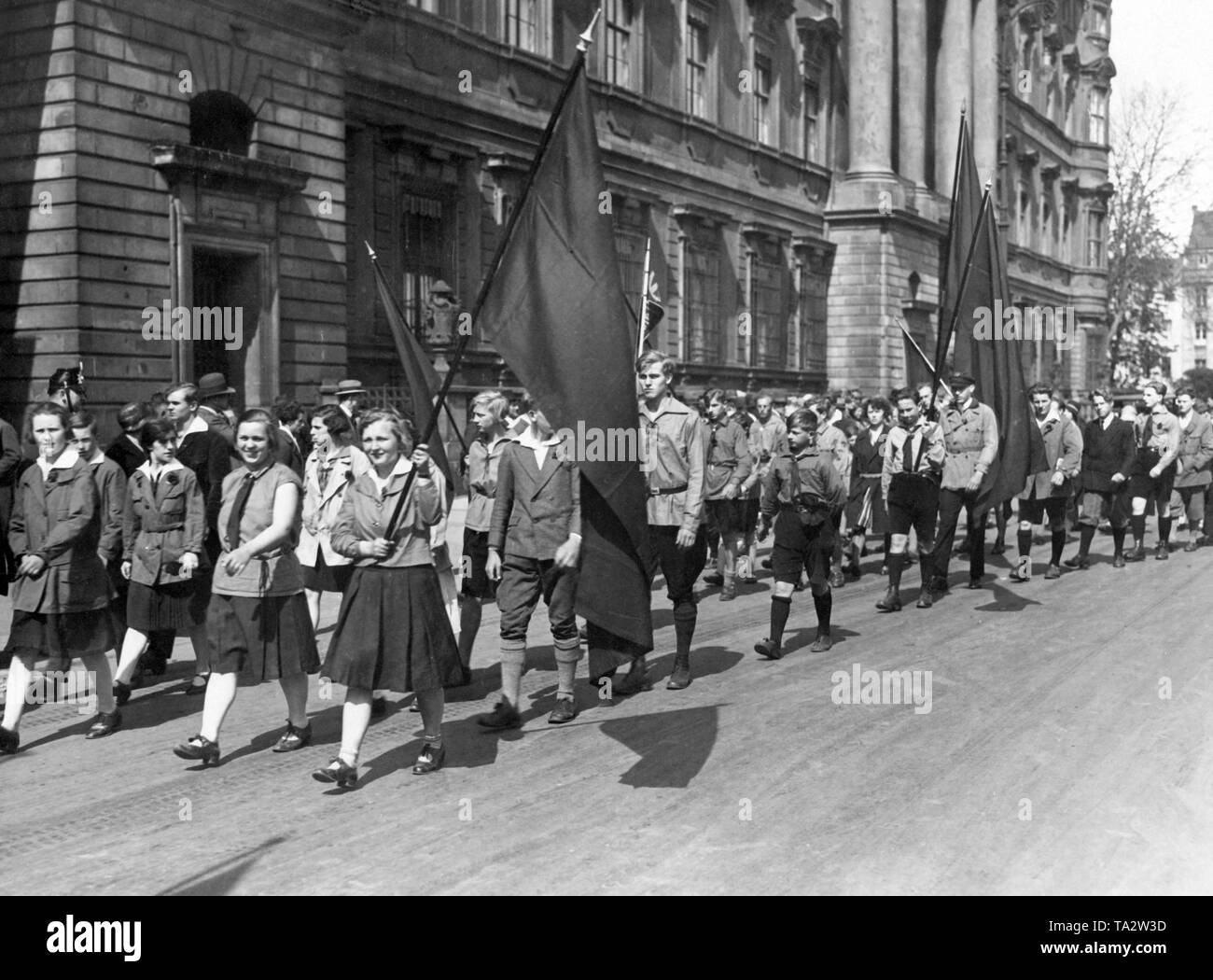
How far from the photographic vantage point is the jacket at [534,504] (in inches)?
302

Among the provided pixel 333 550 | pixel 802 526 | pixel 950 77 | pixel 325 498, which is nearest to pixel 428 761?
pixel 333 550

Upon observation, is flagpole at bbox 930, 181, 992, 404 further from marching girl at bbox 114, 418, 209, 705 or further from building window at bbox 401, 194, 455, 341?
building window at bbox 401, 194, 455, 341

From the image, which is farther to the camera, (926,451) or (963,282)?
(926,451)

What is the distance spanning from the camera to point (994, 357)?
42.4ft

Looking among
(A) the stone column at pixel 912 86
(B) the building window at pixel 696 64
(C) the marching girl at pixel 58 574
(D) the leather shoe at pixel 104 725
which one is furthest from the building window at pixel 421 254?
(A) the stone column at pixel 912 86

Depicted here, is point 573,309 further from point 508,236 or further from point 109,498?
point 109,498

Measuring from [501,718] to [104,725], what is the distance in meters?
2.14

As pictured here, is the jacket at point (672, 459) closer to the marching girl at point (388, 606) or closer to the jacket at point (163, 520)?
the marching girl at point (388, 606)

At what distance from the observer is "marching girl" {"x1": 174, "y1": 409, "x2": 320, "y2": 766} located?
275 inches

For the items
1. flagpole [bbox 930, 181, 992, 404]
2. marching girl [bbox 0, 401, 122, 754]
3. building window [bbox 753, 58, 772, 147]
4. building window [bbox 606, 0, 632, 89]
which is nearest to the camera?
marching girl [bbox 0, 401, 122, 754]

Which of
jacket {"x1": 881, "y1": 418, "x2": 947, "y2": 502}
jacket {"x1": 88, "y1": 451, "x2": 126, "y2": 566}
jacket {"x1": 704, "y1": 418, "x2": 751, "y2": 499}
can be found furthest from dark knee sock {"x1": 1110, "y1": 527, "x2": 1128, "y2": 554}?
jacket {"x1": 88, "y1": 451, "x2": 126, "y2": 566}

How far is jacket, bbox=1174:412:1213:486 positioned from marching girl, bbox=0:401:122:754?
13.8 metres

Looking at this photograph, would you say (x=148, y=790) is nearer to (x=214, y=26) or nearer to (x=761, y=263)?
(x=214, y=26)
